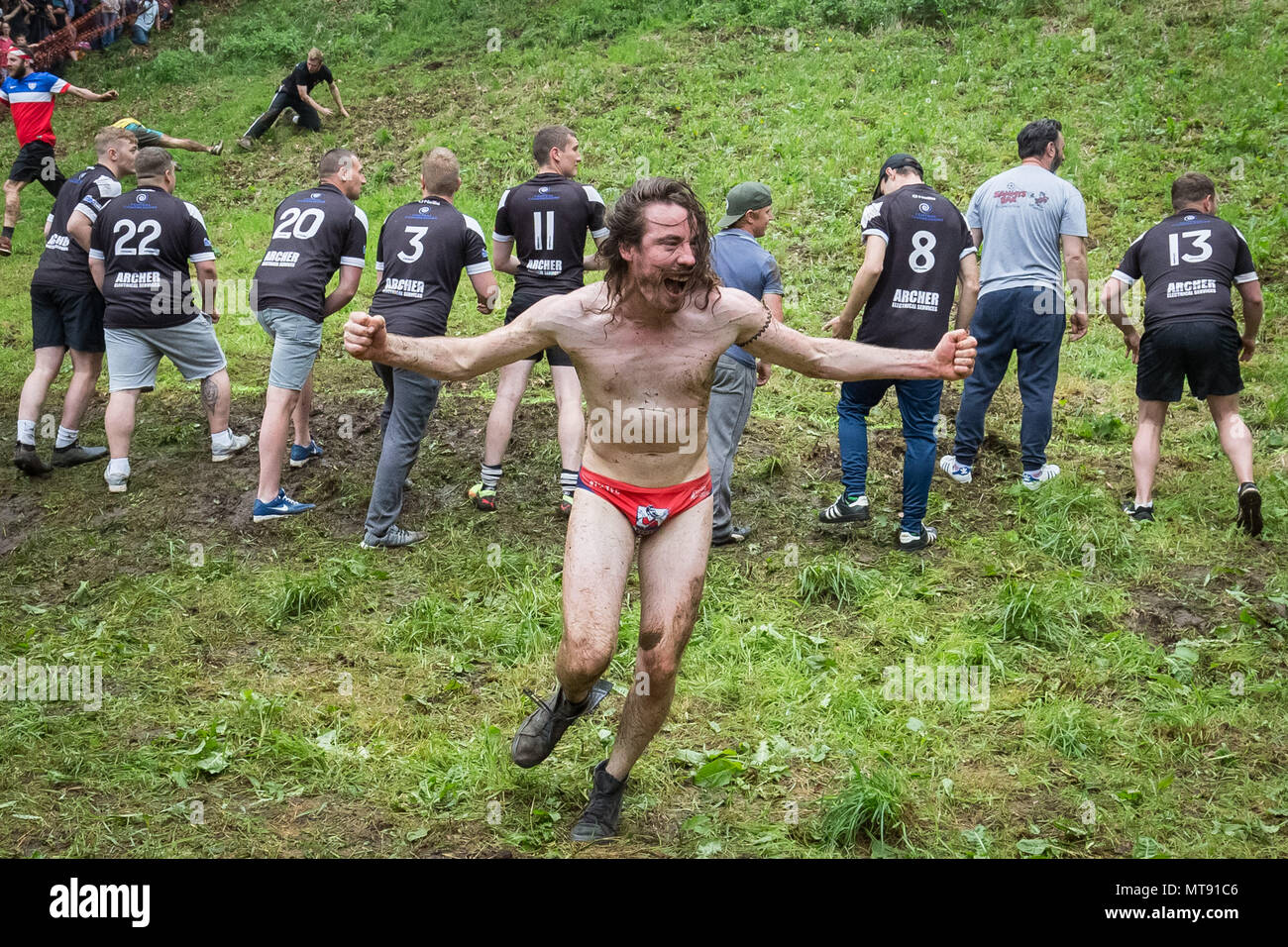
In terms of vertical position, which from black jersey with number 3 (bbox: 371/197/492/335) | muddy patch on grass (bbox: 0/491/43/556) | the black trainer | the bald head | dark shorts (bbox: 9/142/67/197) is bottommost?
muddy patch on grass (bbox: 0/491/43/556)

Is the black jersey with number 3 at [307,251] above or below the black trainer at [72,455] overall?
above

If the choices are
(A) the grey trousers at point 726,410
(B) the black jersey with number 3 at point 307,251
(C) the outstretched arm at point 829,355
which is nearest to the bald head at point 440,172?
(B) the black jersey with number 3 at point 307,251

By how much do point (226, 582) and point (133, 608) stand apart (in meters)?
0.52

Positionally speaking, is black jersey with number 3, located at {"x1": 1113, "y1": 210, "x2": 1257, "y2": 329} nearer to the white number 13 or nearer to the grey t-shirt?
the white number 13

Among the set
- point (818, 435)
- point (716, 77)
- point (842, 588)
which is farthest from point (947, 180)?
point (842, 588)

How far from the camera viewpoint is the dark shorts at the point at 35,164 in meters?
11.8

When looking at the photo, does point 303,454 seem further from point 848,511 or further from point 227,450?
point 848,511

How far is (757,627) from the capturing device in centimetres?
579

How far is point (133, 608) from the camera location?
620 cm

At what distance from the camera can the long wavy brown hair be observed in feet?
13.5

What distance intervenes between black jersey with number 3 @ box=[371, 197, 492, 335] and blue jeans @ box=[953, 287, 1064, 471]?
344cm

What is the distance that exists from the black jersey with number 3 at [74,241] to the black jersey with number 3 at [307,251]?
69.9 inches

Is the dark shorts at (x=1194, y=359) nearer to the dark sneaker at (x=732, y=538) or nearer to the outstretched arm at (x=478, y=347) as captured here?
the dark sneaker at (x=732, y=538)

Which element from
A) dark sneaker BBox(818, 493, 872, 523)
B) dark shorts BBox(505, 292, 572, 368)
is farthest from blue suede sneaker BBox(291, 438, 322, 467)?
dark sneaker BBox(818, 493, 872, 523)
